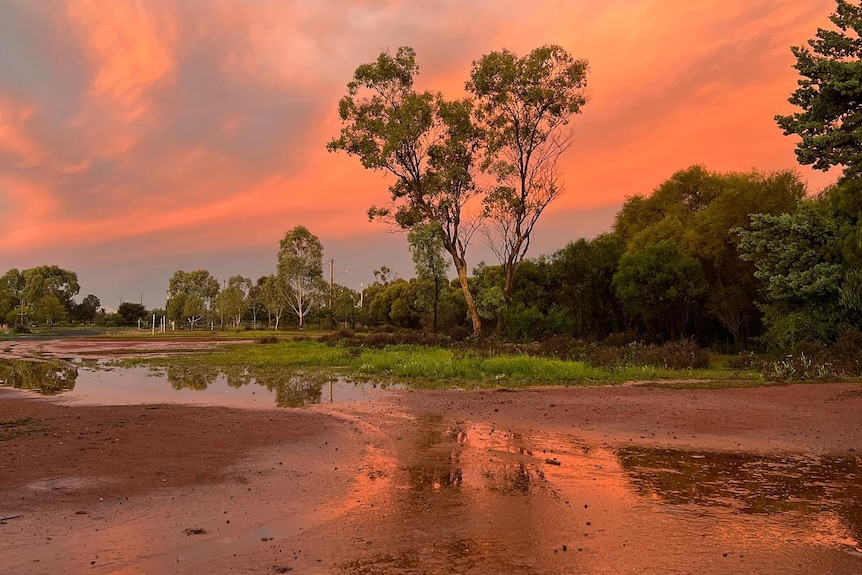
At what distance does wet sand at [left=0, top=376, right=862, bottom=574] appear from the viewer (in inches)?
229

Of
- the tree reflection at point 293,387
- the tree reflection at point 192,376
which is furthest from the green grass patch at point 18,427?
the tree reflection at point 192,376

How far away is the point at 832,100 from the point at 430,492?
28708 mm

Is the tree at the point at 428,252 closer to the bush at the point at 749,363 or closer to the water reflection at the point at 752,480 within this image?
the bush at the point at 749,363

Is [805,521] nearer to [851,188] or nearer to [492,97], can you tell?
[851,188]

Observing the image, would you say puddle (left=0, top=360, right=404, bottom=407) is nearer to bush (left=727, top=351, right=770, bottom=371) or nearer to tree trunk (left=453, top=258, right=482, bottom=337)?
bush (left=727, top=351, right=770, bottom=371)

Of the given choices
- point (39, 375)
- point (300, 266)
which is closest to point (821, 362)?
point (39, 375)

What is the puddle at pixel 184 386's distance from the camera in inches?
698

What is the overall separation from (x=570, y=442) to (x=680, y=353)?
18.0 m

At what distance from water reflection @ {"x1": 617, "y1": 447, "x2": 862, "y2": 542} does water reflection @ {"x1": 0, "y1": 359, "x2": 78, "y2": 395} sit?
18.2 m

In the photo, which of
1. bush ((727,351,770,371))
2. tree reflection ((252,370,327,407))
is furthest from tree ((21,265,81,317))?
bush ((727,351,770,371))

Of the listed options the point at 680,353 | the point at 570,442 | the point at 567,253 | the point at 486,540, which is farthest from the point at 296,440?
the point at 567,253

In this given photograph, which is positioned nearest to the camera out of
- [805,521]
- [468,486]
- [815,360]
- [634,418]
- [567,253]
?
[805,521]

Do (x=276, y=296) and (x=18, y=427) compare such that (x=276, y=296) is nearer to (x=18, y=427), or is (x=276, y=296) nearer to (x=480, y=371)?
(x=480, y=371)

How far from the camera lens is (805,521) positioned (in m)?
6.86
